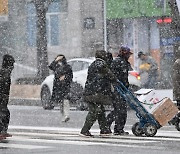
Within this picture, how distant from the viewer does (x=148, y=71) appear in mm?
29922

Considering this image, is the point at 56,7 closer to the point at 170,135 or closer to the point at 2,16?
the point at 2,16

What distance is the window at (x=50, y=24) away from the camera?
42375 millimetres

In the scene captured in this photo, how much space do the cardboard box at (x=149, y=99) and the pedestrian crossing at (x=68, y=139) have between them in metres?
0.58

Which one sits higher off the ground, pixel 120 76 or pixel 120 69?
pixel 120 69

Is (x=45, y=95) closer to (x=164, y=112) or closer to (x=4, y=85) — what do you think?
(x=4, y=85)

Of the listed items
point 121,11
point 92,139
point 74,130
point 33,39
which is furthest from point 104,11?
point 92,139

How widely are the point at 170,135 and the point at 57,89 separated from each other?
487 centimetres

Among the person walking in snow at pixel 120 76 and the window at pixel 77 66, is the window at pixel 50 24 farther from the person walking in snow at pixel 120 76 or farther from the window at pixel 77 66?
the person walking in snow at pixel 120 76

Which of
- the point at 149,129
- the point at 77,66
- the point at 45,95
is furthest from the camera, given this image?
the point at 45,95

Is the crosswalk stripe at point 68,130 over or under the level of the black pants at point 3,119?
under

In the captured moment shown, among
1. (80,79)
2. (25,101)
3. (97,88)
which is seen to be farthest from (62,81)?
(25,101)

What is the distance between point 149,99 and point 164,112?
1.30 feet

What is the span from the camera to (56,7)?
42281mm

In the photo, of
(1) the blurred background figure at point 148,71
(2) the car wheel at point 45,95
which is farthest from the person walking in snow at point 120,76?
(1) the blurred background figure at point 148,71
